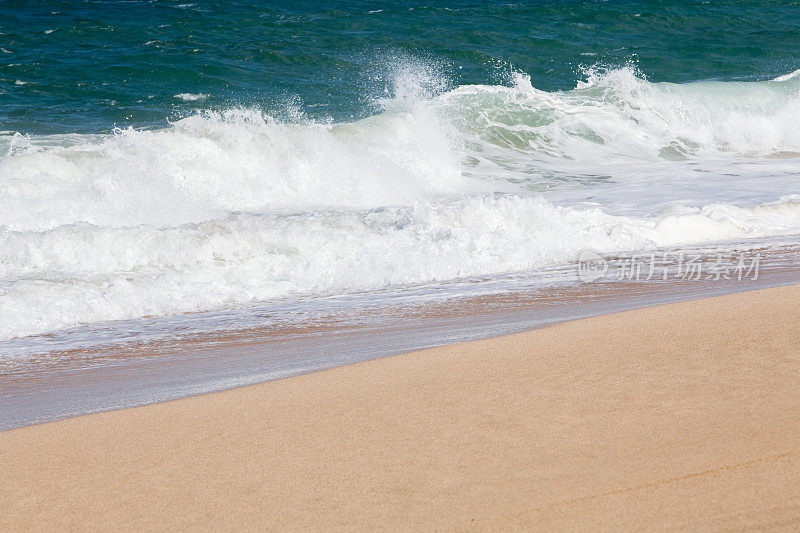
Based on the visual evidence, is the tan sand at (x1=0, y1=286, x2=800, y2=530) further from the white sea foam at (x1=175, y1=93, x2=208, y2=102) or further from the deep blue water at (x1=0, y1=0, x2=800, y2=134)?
the white sea foam at (x1=175, y1=93, x2=208, y2=102)

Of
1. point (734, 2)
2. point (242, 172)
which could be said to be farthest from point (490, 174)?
point (734, 2)

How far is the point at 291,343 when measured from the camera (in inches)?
163

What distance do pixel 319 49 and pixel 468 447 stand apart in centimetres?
1387

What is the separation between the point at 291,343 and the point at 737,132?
11401 mm

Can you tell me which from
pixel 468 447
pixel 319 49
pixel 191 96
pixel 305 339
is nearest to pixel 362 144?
pixel 191 96

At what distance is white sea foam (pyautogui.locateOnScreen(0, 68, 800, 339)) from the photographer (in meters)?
5.90

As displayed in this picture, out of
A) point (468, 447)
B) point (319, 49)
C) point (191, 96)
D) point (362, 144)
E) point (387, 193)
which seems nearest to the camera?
point (468, 447)

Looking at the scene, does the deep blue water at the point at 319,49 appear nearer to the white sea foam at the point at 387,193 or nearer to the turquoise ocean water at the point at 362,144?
the turquoise ocean water at the point at 362,144

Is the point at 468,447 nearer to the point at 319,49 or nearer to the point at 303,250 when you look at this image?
the point at 303,250

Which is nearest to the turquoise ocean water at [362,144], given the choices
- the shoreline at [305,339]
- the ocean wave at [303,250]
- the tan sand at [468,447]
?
the ocean wave at [303,250]

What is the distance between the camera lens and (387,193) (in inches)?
366

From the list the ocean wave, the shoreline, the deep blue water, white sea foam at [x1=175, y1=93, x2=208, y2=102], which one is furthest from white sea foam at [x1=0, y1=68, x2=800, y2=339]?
white sea foam at [x1=175, y1=93, x2=208, y2=102]

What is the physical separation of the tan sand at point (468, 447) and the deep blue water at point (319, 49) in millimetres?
8870

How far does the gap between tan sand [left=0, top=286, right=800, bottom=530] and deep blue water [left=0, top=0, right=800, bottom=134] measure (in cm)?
887
